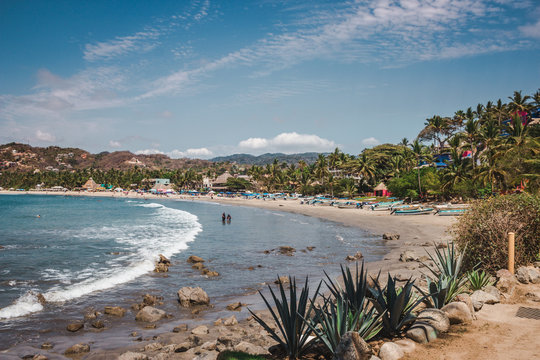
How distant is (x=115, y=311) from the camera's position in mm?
11938

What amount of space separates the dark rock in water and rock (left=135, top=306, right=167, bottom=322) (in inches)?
91.7

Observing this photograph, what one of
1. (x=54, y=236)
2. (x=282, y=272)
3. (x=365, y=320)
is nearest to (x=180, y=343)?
(x=365, y=320)

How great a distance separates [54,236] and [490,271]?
106 feet

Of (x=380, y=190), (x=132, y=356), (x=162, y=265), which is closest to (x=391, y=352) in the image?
(x=132, y=356)

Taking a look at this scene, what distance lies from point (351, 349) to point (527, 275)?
6.82 meters

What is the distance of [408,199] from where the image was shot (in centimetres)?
5506

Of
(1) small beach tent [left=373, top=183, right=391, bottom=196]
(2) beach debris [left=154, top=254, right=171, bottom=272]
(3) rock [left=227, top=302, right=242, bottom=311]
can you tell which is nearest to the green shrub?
(3) rock [left=227, top=302, right=242, bottom=311]

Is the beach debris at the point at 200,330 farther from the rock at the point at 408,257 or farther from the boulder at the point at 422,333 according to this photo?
the rock at the point at 408,257

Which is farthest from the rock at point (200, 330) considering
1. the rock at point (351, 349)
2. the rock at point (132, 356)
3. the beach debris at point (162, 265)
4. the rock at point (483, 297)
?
the beach debris at point (162, 265)

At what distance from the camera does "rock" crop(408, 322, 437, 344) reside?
6145 mm

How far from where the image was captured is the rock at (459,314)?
22.8 feet

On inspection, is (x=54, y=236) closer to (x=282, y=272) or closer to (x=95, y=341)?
(x=282, y=272)

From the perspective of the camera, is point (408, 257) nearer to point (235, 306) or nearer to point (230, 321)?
point (235, 306)

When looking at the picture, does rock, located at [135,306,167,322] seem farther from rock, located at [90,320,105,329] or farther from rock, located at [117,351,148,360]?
rock, located at [117,351,148,360]
